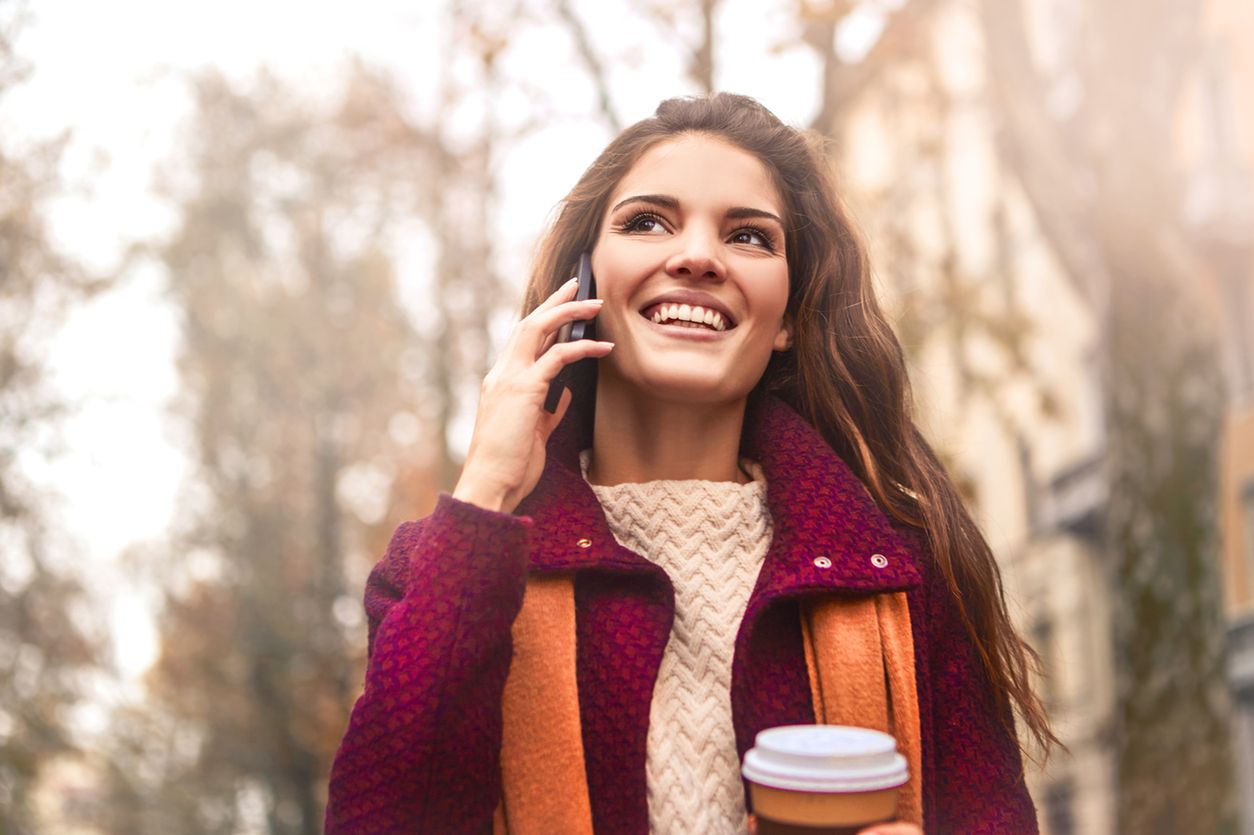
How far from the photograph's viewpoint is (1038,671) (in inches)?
97.0

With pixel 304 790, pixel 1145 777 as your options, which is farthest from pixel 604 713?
pixel 304 790

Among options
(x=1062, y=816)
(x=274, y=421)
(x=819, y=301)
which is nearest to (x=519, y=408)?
(x=819, y=301)

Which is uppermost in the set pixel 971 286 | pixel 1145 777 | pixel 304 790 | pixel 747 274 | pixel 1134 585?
pixel 971 286

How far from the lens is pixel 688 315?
240 centimetres

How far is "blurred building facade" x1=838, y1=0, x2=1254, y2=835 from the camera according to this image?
9648 mm

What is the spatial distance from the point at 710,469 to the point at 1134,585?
244 inches

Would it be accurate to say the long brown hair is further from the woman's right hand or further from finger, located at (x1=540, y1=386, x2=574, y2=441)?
the woman's right hand

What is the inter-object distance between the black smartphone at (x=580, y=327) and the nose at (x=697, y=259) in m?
0.18

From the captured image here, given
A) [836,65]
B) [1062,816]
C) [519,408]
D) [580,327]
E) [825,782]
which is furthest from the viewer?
[1062,816]

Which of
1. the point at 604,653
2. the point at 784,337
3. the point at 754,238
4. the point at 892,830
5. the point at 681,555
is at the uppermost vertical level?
the point at 754,238

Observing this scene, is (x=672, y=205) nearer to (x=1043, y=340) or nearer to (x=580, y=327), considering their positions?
(x=580, y=327)

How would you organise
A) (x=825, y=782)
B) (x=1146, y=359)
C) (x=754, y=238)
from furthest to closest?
(x=1146, y=359) → (x=754, y=238) → (x=825, y=782)

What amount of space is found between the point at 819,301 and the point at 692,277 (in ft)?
1.46

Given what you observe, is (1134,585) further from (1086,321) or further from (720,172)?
(1086,321)
